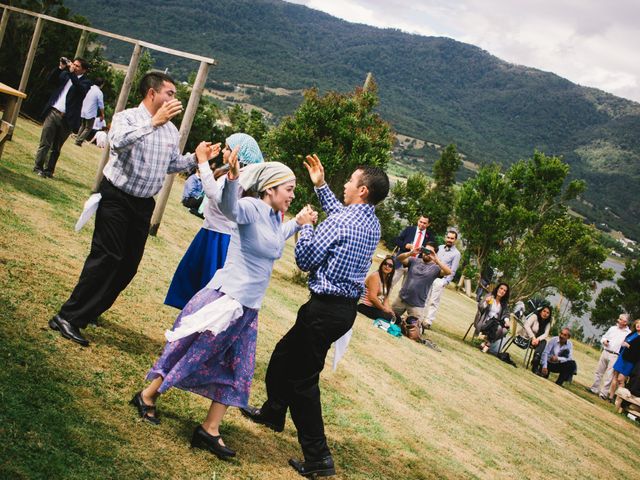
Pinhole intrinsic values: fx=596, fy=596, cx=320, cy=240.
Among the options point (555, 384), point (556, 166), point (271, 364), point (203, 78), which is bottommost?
point (555, 384)

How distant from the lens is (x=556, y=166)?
33.0 meters

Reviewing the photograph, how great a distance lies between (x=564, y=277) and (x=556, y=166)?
1225 cm

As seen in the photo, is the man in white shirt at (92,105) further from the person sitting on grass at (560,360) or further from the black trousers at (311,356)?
the person sitting on grass at (560,360)

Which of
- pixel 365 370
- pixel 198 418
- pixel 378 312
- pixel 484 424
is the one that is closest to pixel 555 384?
pixel 378 312

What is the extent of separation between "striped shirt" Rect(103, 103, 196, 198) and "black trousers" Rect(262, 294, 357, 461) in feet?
5.52

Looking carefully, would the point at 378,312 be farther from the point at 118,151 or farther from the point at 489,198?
the point at 489,198

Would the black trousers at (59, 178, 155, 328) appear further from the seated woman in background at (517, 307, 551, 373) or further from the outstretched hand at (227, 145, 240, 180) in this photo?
the seated woman in background at (517, 307, 551, 373)

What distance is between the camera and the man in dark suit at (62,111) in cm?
1022

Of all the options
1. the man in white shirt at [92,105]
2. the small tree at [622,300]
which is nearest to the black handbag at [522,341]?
the man in white shirt at [92,105]

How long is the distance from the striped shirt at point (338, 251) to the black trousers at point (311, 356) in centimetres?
11

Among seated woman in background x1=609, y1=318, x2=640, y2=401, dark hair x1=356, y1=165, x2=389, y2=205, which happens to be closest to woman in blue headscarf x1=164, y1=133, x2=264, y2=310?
dark hair x1=356, y1=165, x2=389, y2=205

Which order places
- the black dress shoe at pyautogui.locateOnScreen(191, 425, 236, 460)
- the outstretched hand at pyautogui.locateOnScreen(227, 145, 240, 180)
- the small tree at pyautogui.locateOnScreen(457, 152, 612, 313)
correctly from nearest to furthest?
the outstretched hand at pyautogui.locateOnScreen(227, 145, 240, 180) < the black dress shoe at pyautogui.locateOnScreen(191, 425, 236, 460) < the small tree at pyautogui.locateOnScreen(457, 152, 612, 313)

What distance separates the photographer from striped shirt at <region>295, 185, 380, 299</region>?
158 inches

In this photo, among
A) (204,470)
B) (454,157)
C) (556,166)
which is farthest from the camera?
(454,157)
